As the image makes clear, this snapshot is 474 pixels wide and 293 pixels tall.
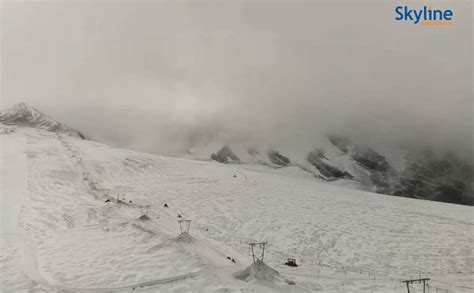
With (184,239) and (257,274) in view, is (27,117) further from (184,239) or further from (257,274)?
(257,274)

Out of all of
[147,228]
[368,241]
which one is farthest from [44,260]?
[368,241]

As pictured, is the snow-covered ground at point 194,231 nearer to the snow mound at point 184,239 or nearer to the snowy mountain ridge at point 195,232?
the snowy mountain ridge at point 195,232

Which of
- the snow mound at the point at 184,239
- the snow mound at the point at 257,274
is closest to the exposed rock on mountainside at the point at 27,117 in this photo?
the snow mound at the point at 184,239

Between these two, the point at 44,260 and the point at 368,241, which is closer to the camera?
the point at 44,260

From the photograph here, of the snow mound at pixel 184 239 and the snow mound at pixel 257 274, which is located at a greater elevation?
the snow mound at pixel 184 239

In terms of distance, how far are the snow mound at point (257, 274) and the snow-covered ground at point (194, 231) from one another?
61cm

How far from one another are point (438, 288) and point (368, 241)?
11.9 metres

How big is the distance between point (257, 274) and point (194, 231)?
1488cm

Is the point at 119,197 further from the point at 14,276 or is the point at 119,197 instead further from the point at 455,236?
the point at 455,236

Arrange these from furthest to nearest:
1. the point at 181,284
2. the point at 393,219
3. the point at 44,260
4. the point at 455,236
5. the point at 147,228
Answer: the point at 393,219
the point at 455,236
the point at 147,228
the point at 44,260
the point at 181,284

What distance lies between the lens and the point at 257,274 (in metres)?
22.6

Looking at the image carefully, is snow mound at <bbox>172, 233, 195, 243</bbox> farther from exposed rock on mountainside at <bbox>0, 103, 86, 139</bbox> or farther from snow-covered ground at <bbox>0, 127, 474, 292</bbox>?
exposed rock on mountainside at <bbox>0, 103, 86, 139</bbox>

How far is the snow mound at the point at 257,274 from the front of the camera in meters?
22.5

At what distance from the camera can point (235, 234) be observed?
38.1 meters
